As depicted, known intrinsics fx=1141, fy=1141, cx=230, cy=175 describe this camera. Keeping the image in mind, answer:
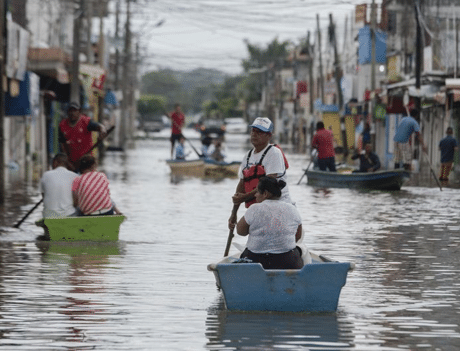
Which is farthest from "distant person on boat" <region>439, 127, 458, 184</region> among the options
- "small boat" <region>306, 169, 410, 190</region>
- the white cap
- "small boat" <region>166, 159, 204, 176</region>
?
the white cap

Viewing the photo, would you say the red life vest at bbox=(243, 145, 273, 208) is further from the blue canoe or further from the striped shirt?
the striped shirt

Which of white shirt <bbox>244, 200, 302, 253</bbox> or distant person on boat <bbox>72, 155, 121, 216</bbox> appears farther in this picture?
distant person on boat <bbox>72, 155, 121, 216</bbox>

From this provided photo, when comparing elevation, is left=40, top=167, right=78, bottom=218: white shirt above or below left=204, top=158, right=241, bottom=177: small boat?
above

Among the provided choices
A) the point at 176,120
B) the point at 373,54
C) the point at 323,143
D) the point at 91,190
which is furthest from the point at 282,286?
the point at 373,54

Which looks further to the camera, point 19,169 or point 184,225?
point 19,169

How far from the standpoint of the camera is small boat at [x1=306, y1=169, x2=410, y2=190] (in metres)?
28.5

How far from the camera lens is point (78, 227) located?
15305 millimetres

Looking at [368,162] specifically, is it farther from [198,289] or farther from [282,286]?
[282,286]

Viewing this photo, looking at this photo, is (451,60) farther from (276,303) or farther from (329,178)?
(276,303)

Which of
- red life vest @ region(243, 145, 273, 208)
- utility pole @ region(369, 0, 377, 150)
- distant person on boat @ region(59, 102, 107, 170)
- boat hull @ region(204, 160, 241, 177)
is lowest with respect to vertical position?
boat hull @ region(204, 160, 241, 177)

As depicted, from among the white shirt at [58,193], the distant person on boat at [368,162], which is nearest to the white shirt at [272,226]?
the white shirt at [58,193]

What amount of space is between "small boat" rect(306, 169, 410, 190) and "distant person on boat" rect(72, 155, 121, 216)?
46.1ft

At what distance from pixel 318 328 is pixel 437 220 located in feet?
37.4

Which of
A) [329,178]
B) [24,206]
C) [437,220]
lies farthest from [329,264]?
[329,178]
